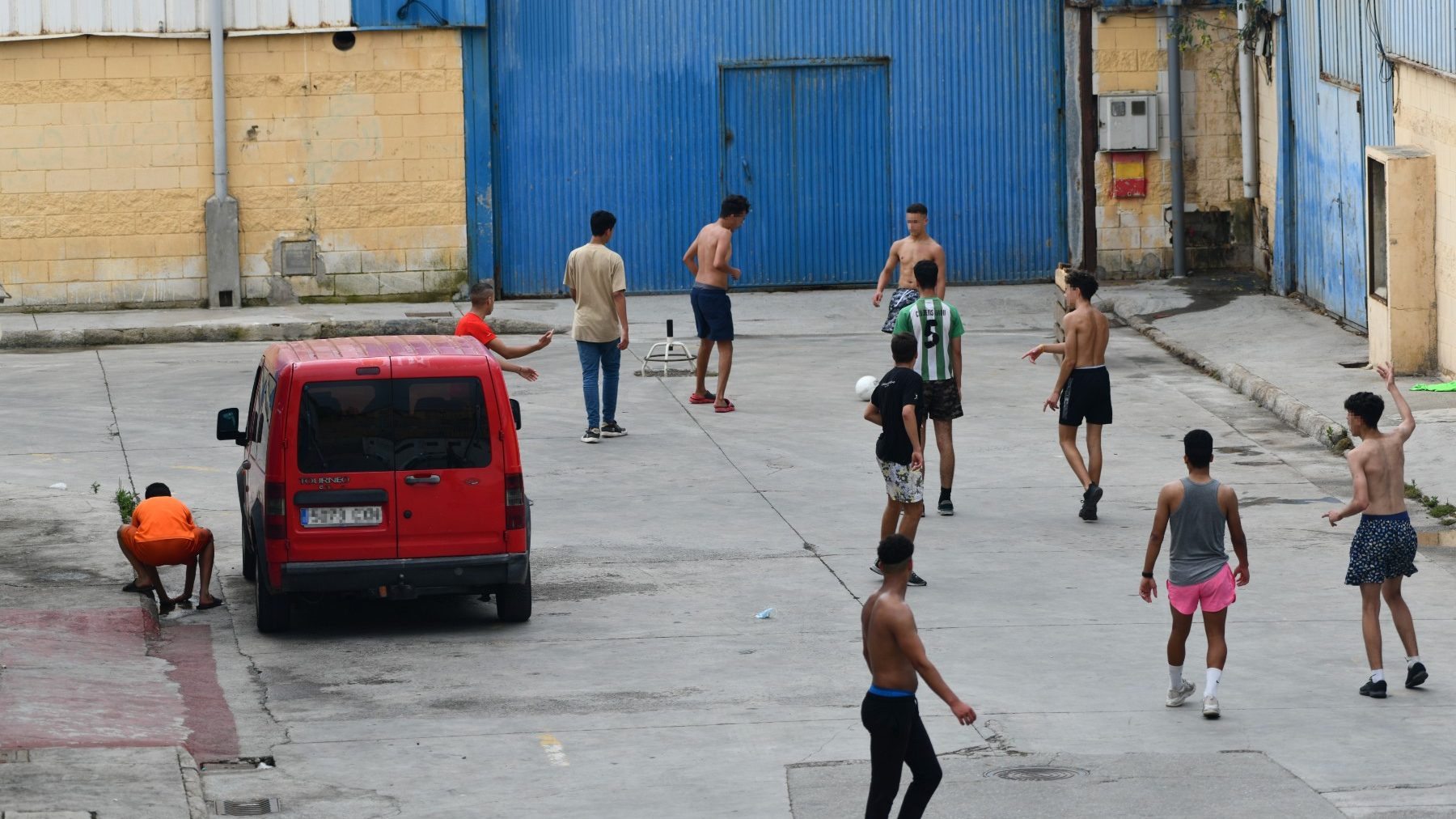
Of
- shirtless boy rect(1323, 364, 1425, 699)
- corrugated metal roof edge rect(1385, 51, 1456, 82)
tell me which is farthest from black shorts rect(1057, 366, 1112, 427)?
corrugated metal roof edge rect(1385, 51, 1456, 82)

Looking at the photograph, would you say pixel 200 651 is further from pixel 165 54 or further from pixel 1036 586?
pixel 165 54

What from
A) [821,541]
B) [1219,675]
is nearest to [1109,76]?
[821,541]

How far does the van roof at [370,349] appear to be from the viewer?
11.7m

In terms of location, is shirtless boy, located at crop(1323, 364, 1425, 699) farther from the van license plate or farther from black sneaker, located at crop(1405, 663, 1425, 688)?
the van license plate

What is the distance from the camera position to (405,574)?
Answer: 1162 centimetres

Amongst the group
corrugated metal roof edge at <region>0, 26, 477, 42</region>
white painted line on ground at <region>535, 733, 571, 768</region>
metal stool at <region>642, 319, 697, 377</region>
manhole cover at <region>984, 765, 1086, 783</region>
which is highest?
corrugated metal roof edge at <region>0, 26, 477, 42</region>

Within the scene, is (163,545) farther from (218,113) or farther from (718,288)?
(218,113)

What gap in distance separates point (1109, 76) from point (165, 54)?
1091cm

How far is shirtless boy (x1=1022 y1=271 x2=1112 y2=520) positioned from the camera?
1449cm

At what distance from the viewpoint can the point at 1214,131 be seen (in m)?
25.1

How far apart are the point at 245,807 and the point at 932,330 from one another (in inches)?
269

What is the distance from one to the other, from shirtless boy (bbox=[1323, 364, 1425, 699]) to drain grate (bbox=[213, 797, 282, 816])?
5155 millimetres

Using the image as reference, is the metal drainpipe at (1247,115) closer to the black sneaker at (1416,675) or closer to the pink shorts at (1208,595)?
the black sneaker at (1416,675)

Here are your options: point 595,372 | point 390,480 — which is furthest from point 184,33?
point 390,480
